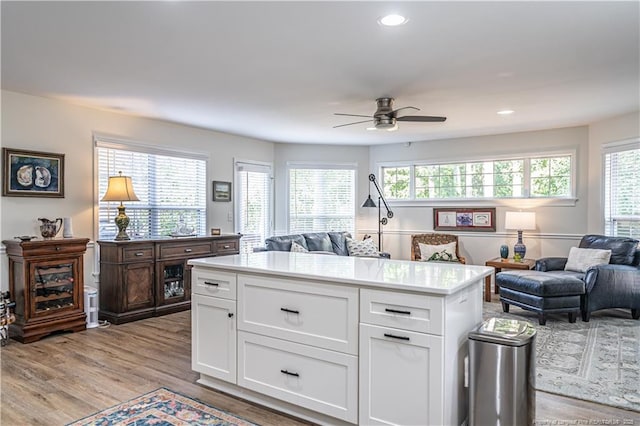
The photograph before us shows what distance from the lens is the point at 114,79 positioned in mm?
3756

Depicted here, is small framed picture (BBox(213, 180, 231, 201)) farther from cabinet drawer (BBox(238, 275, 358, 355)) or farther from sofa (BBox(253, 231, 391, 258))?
cabinet drawer (BBox(238, 275, 358, 355))

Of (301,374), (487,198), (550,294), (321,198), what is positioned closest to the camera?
(301,374)

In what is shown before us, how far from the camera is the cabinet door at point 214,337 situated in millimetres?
2783

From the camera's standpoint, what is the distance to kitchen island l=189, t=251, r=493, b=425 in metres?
2.07

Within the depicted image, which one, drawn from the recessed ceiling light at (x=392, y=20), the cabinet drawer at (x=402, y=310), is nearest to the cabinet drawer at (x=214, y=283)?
the cabinet drawer at (x=402, y=310)

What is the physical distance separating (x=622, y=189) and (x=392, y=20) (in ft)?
15.0

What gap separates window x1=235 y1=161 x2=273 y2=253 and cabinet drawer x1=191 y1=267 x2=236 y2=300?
12.5 ft

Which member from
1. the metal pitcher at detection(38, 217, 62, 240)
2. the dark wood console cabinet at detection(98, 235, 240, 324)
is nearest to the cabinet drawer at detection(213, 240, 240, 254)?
the dark wood console cabinet at detection(98, 235, 240, 324)

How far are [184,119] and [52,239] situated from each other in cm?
212

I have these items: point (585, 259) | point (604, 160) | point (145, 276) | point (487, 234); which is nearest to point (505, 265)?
point (585, 259)

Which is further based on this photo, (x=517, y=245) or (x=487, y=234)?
(x=487, y=234)

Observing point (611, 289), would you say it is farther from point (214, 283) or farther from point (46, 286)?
point (46, 286)

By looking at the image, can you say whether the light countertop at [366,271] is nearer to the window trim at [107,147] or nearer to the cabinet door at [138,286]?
the cabinet door at [138,286]

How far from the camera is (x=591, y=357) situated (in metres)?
3.53
